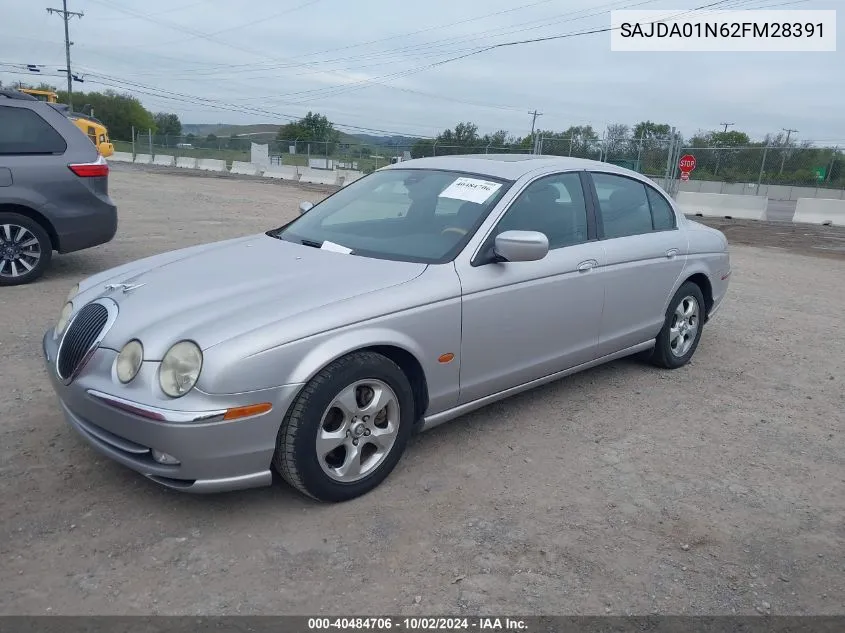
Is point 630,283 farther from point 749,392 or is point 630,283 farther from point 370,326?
point 370,326

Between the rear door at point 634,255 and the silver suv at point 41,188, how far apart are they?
17.0ft

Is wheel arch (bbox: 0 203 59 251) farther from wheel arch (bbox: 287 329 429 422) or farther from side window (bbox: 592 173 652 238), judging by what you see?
side window (bbox: 592 173 652 238)

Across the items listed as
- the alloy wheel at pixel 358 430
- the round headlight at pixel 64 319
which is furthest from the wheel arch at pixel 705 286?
the round headlight at pixel 64 319

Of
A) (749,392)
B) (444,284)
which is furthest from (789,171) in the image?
(444,284)

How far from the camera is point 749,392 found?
5.04 meters

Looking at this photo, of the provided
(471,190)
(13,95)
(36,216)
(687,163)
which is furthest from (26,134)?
(687,163)

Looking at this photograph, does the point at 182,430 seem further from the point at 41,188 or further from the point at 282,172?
the point at 282,172

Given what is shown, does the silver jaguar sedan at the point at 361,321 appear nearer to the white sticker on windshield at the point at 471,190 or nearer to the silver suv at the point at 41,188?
the white sticker on windshield at the point at 471,190

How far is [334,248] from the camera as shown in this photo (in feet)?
12.9

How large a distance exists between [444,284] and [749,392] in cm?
280

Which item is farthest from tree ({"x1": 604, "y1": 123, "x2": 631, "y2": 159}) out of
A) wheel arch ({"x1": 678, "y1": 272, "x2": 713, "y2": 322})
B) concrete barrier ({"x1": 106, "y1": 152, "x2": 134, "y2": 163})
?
concrete barrier ({"x1": 106, "y1": 152, "x2": 134, "y2": 163})

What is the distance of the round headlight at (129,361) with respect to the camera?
291cm

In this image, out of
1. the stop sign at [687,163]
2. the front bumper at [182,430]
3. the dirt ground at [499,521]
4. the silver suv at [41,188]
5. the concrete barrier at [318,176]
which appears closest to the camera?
the dirt ground at [499,521]

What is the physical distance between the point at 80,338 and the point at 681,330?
4.22 metres
